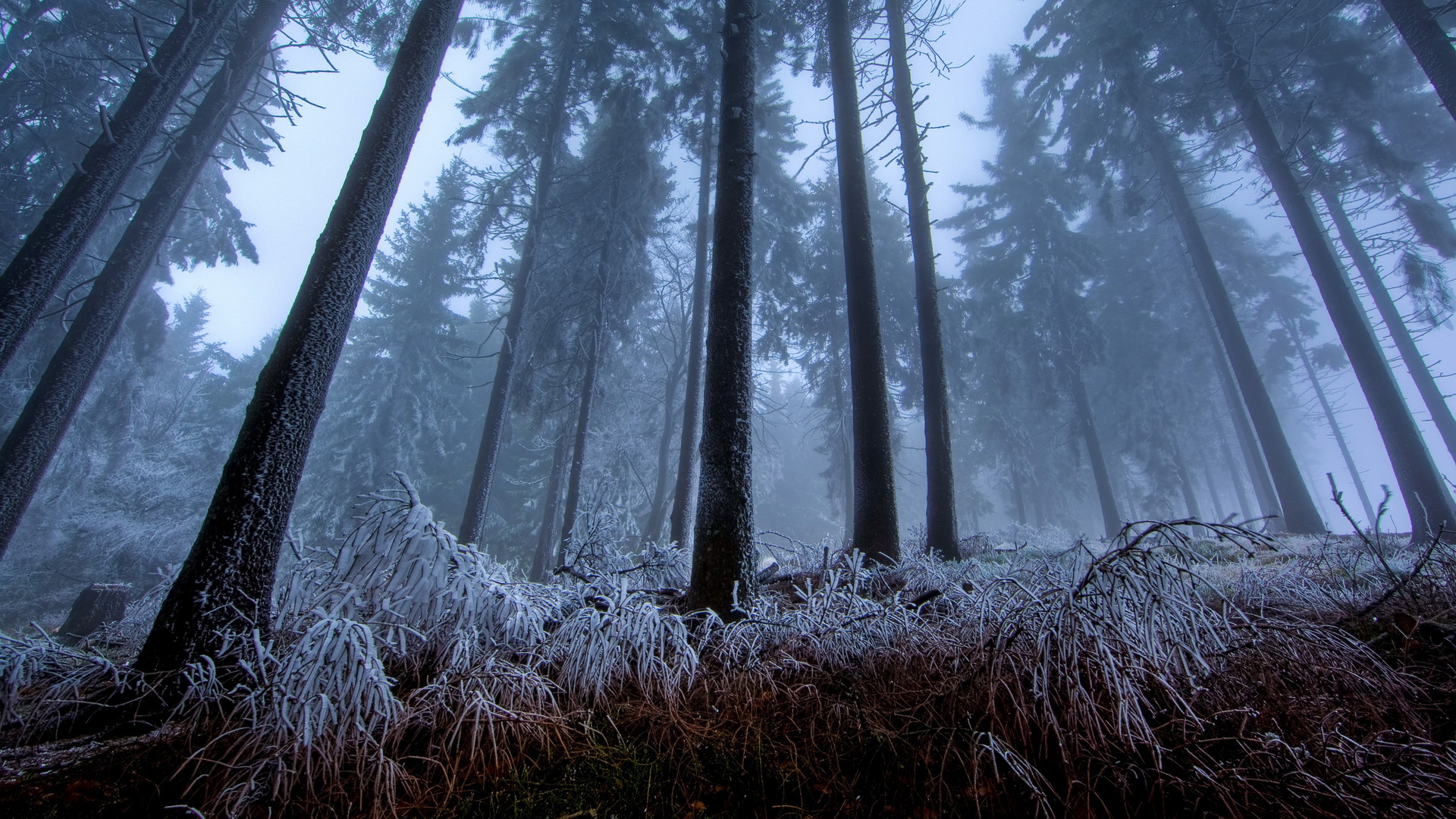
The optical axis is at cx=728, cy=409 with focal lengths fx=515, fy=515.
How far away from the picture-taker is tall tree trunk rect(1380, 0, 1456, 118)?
619 centimetres

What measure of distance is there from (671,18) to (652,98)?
158cm

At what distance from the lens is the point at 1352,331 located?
805cm

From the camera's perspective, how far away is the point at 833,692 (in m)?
2.27

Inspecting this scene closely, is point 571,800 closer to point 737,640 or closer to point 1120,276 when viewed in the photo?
point 737,640

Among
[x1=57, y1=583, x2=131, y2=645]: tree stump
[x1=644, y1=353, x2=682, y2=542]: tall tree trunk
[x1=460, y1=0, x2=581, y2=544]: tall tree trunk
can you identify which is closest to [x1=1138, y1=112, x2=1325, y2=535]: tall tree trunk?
[x1=644, y1=353, x2=682, y2=542]: tall tree trunk

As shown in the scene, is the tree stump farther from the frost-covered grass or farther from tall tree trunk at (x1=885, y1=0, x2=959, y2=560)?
tall tree trunk at (x1=885, y1=0, x2=959, y2=560)

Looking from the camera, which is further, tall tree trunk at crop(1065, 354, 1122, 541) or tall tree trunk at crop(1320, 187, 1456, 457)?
tall tree trunk at crop(1065, 354, 1122, 541)

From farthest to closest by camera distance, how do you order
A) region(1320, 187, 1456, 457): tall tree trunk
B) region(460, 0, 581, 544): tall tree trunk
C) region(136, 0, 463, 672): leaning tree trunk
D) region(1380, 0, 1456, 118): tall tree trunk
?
1. region(1320, 187, 1456, 457): tall tree trunk
2. region(460, 0, 581, 544): tall tree trunk
3. region(1380, 0, 1456, 118): tall tree trunk
4. region(136, 0, 463, 672): leaning tree trunk

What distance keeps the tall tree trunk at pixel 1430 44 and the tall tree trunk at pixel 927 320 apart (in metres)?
5.76

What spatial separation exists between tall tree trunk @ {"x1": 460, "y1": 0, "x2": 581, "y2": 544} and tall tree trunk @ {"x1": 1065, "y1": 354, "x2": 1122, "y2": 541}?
51.5ft

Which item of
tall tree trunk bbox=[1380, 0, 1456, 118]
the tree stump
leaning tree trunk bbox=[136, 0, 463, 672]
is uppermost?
tall tree trunk bbox=[1380, 0, 1456, 118]

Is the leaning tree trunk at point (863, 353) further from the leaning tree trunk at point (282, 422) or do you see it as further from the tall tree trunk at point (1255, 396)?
the tall tree trunk at point (1255, 396)

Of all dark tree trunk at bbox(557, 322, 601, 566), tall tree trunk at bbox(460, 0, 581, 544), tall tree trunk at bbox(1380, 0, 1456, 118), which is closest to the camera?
tall tree trunk at bbox(1380, 0, 1456, 118)

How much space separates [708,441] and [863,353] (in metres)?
3.16
